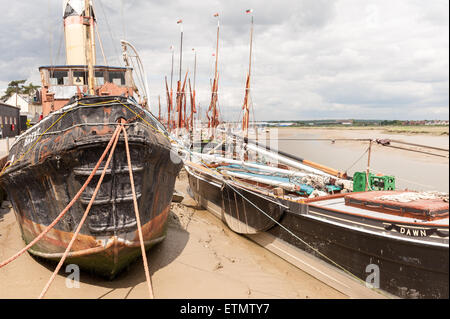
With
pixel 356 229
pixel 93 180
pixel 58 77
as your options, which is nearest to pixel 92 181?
pixel 93 180

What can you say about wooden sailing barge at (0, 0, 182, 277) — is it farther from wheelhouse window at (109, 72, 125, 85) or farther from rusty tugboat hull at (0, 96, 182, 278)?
wheelhouse window at (109, 72, 125, 85)

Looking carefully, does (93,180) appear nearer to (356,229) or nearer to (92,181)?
(92,181)

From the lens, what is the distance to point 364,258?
6059 millimetres

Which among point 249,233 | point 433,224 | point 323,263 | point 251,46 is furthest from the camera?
point 251,46

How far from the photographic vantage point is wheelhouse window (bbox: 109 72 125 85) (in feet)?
33.8

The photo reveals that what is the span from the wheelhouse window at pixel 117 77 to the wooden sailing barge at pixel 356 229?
499 cm

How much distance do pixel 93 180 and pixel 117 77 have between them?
19.0ft

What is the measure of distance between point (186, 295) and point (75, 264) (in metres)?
2.47

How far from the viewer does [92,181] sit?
570 cm

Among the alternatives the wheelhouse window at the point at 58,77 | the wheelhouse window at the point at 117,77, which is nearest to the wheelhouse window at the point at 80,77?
the wheelhouse window at the point at 58,77

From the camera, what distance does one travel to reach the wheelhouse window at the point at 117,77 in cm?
1030

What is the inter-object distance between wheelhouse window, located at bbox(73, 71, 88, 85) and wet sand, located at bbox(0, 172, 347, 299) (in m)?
5.12
